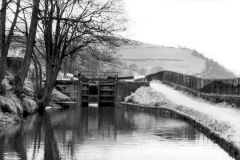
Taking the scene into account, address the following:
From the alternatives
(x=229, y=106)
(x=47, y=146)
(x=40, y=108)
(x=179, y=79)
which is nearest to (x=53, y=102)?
(x=40, y=108)

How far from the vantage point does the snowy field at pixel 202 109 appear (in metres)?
19.6

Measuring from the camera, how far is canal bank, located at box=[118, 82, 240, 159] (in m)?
18.0

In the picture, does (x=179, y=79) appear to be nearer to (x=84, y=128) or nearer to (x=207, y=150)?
(x=84, y=128)

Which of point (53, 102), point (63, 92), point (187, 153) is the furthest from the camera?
point (63, 92)

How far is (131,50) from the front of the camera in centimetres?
13275

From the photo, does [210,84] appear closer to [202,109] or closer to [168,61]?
[202,109]

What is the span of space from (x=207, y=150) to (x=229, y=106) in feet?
43.2

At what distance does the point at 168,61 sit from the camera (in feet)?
425

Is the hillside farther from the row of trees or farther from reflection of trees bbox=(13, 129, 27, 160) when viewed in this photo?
reflection of trees bbox=(13, 129, 27, 160)

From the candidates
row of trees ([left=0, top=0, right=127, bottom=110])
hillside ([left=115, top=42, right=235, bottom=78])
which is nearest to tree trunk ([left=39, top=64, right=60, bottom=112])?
row of trees ([left=0, top=0, right=127, bottom=110])

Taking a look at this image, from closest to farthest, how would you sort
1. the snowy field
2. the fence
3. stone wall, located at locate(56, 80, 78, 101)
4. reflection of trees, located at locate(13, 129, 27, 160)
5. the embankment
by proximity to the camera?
reflection of trees, located at locate(13, 129, 27, 160) < the snowy field < the embankment < the fence < stone wall, located at locate(56, 80, 78, 101)

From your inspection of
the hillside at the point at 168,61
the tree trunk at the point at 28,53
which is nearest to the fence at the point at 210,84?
the tree trunk at the point at 28,53

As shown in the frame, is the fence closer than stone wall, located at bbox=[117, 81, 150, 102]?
Yes

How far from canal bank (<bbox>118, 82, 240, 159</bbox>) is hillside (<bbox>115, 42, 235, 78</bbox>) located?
69.0 m
